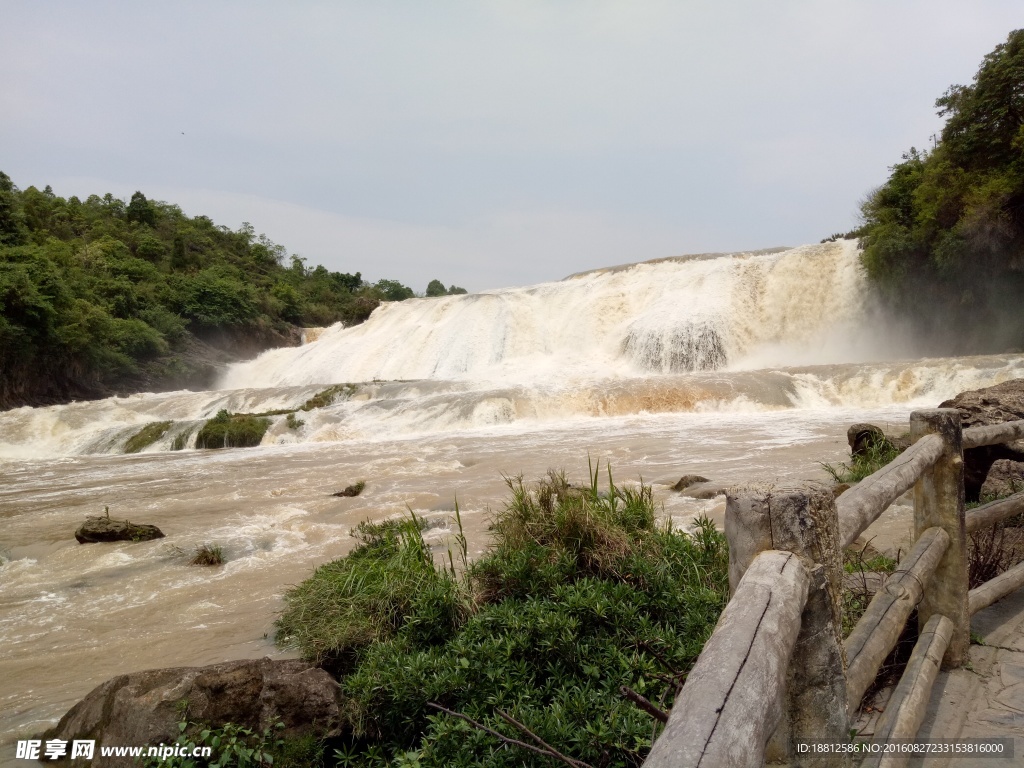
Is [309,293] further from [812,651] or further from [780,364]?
[812,651]

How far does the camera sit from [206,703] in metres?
3.13

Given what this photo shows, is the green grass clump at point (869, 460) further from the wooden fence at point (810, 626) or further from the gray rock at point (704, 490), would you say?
the wooden fence at point (810, 626)

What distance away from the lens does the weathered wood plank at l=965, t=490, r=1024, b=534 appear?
3.16 m

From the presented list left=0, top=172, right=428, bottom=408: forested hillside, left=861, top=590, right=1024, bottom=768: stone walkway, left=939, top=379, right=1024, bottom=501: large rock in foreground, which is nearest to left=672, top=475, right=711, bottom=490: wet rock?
left=939, top=379, right=1024, bottom=501: large rock in foreground

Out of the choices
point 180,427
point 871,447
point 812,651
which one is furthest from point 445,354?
point 812,651

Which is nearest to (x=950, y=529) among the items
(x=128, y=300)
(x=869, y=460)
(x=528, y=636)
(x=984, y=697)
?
(x=984, y=697)

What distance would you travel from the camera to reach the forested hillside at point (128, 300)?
25219 millimetres

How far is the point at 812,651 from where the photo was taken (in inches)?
61.0

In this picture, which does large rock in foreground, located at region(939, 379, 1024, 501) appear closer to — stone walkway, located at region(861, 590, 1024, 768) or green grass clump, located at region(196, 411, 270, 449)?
stone walkway, located at region(861, 590, 1024, 768)

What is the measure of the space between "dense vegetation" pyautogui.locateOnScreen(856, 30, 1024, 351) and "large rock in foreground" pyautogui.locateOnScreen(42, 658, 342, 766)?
872 inches

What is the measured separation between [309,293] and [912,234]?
44.1 metres

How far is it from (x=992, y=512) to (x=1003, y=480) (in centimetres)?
281

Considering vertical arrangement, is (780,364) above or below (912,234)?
below

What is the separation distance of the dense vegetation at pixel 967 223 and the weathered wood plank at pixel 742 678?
22.3m
